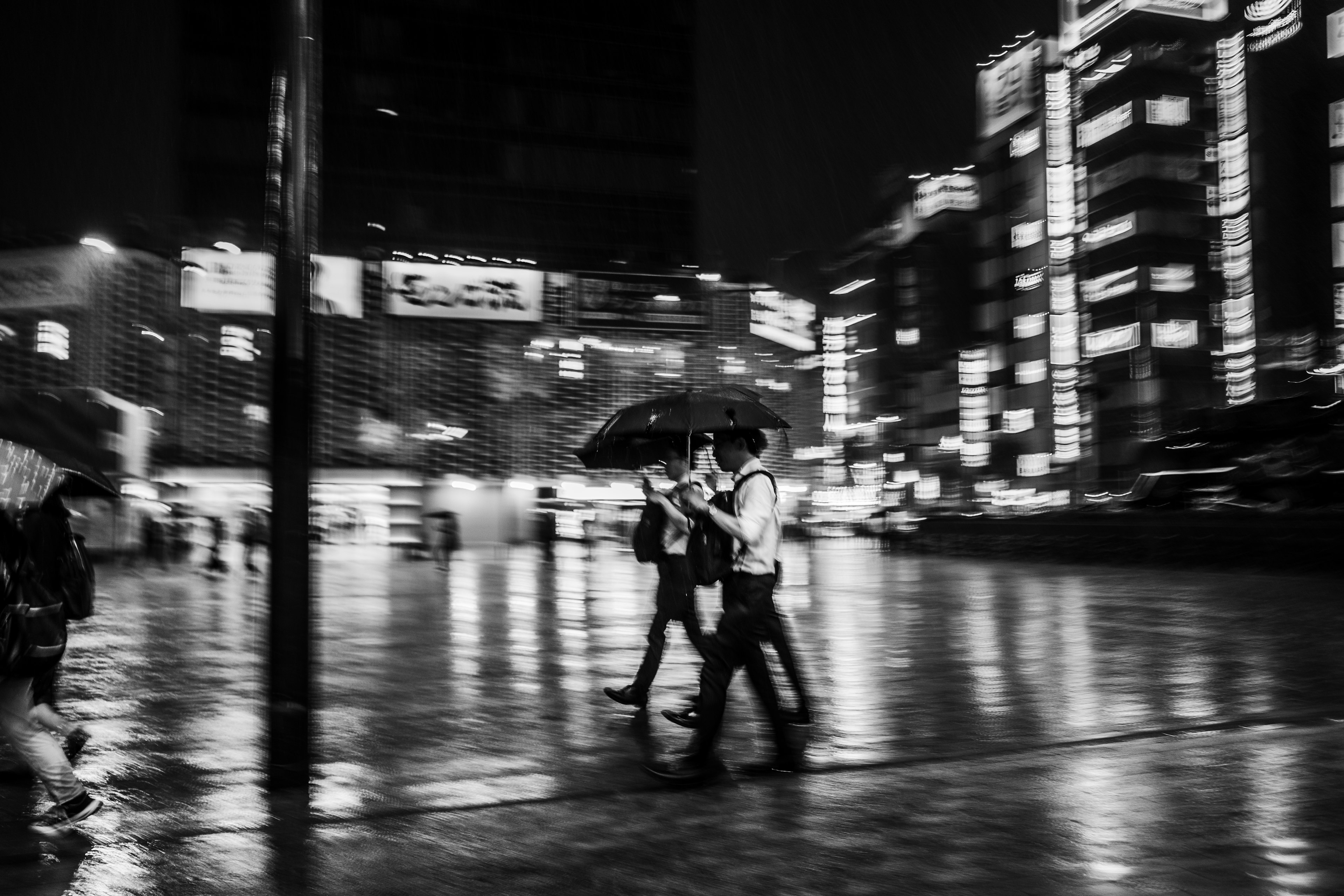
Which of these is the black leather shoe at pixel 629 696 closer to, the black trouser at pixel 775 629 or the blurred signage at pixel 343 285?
the black trouser at pixel 775 629

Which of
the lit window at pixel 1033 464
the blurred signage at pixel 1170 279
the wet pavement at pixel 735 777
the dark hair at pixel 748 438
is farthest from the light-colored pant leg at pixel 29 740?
the lit window at pixel 1033 464

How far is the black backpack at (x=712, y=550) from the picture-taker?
223 inches

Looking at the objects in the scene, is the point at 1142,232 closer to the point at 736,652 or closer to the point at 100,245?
the point at 100,245

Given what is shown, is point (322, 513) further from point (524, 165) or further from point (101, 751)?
point (101, 751)

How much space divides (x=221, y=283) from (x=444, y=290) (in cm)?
1087

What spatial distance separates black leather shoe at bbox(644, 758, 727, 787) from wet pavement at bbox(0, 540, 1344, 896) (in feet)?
0.24

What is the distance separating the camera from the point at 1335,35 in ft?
244

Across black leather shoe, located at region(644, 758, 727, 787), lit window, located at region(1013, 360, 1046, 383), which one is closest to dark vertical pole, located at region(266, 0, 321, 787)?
black leather shoe, located at region(644, 758, 727, 787)

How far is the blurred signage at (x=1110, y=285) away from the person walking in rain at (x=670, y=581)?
91.2 m

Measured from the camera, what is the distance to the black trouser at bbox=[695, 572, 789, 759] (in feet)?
18.4

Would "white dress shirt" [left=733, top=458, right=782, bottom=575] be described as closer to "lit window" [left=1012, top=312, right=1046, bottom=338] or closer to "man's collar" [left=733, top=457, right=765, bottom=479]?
"man's collar" [left=733, top=457, right=765, bottom=479]

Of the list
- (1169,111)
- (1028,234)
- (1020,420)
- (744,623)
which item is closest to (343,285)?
(744,623)

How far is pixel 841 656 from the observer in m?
10.6

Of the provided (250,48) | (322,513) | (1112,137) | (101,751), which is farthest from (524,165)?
(101,751)
